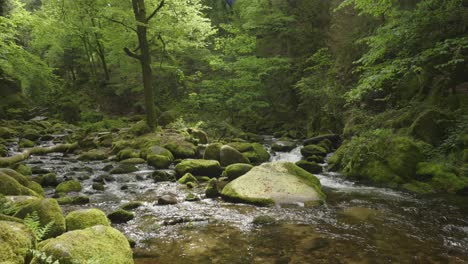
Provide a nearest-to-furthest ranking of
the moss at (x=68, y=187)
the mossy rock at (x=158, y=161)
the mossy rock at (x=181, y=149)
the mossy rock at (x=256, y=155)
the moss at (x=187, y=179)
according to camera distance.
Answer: the moss at (x=68, y=187) < the moss at (x=187, y=179) < the mossy rock at (x=158, y=161) < the mossy rock at (x=256, y=155) < the mossy rock at (x=181, y=149)

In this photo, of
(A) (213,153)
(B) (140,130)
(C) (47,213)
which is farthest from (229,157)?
(C) (47,213)

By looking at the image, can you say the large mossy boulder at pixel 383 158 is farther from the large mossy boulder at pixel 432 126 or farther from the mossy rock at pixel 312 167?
the mossy rock at pixel 312 167

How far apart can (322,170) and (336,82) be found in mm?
7723

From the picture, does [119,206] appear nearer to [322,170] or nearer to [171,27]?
[322,170]

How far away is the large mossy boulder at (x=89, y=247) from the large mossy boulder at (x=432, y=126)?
9406 mm

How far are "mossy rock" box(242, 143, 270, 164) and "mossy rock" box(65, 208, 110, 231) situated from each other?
829 cm

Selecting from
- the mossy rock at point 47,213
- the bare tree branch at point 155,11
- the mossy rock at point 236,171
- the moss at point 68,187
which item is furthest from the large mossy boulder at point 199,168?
the bare tree branch at point 155,11

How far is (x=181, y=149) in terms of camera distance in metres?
13.9

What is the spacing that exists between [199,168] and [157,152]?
9.58ft

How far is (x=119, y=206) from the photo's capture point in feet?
25.1

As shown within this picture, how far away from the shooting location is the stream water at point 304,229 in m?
5.04

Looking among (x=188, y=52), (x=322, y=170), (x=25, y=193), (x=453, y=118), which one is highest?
(x=188, y=52)

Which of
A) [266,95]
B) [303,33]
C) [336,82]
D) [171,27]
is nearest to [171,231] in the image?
[171,27]

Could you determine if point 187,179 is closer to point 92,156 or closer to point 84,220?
point 84,220
